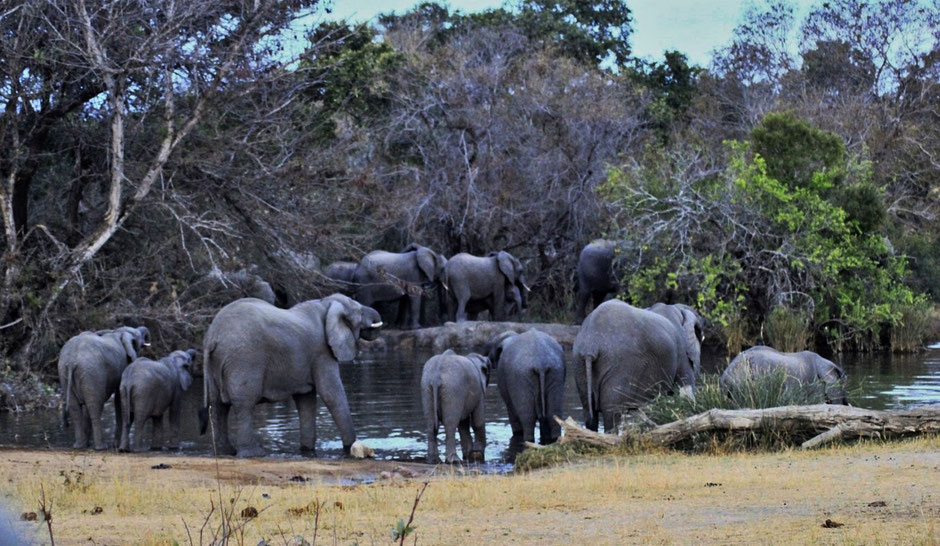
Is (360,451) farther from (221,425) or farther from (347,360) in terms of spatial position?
(221,425)

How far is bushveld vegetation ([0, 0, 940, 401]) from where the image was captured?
21406mm

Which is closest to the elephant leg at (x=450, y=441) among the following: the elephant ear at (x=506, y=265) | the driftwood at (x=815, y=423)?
the driftwood at (x=815, y=423)

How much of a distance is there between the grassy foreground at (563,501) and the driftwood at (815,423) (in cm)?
30

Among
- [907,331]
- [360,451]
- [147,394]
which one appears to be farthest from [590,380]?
[907,331]

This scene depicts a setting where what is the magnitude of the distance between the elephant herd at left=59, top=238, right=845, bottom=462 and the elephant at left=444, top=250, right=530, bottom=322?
47.6 feet

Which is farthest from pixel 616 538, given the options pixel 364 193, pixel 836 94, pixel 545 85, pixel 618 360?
pixel 836 94

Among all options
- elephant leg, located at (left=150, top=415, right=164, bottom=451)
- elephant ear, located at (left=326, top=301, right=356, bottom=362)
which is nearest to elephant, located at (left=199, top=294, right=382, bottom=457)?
elephant ear, located at (left=326, top=301, right=356, bottom=362)

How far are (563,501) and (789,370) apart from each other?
6585mm

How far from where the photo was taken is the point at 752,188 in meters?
26.8

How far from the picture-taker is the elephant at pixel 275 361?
1529cm

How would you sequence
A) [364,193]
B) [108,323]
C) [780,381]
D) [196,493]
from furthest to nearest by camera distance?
[364,193]
[108,323]
[780,381]
[196,493]

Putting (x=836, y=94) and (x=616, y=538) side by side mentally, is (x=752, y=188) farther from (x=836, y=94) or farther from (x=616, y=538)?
(x=836, y=94)

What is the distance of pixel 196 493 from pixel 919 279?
2678 centimetres

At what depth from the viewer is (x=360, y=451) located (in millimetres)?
14984
